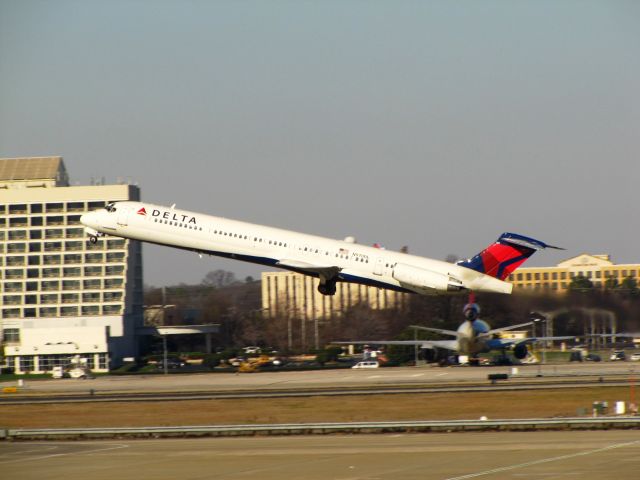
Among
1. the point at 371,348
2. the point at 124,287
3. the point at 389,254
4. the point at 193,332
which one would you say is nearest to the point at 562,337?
the point at 389,254

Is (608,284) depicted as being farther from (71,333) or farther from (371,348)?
(71,333)

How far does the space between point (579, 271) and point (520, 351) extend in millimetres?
34297

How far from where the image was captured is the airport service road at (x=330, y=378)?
3100 inches

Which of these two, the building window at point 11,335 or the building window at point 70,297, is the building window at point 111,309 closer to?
the building window at point 70,297

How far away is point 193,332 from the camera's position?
5669 inches

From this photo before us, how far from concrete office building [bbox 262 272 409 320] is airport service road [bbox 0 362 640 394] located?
1901 centimetres

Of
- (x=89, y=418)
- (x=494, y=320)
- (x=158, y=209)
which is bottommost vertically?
(x=89, y=418)

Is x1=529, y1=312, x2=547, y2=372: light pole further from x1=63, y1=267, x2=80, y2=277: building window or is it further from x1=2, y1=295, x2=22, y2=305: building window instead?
x1=2, y1=295, x2=22, y2=305: building window

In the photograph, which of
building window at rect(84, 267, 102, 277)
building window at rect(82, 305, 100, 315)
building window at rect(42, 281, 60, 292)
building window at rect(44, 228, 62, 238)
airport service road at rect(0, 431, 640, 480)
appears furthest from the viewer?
building window at rect(44, 228, 62, 238)

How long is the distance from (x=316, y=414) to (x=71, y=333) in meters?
80.6

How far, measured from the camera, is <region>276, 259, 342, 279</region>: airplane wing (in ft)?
227

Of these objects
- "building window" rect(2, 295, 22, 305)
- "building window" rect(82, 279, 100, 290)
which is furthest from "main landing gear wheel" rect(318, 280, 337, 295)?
"building window" rect(2, 295, 22, 305)

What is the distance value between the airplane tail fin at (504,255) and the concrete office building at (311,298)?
129 feet

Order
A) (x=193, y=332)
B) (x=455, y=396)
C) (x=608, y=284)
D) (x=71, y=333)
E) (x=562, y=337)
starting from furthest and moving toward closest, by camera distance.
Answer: (x=193, y=332) → (x=71, y=333) → (x=608, y=284) → (x=562, y=337) → (x=455, y=396)
